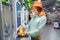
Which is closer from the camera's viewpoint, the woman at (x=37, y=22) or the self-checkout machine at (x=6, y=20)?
the self-checkout machine at (x=6, y=20)

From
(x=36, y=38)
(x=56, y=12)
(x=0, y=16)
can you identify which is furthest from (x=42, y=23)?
(x=56, y=12)

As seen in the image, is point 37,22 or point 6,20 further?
point 37,22

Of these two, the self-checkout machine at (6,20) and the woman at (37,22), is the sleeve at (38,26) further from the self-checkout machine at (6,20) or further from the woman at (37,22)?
the self-checkout machine at (6,20)

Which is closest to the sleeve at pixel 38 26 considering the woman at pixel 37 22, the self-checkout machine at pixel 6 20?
the woman at pixel 37 22

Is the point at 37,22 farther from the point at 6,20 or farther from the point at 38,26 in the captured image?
the point at 6,20

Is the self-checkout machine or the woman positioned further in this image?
the woman

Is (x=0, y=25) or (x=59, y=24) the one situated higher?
(x=0, y=25)

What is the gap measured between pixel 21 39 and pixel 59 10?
1700 centimetres

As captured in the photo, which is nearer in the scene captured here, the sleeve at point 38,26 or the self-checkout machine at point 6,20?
the self-checkout machine at point 6,20

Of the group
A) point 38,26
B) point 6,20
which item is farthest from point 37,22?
point 6,20

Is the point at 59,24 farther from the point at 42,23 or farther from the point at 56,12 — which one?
the point at 42,23

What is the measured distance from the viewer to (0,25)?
2.35 meters

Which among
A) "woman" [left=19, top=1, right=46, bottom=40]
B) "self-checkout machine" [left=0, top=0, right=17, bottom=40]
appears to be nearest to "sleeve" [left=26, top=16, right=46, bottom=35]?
"woman" [left=19, top=1, right=46, bottom=40]

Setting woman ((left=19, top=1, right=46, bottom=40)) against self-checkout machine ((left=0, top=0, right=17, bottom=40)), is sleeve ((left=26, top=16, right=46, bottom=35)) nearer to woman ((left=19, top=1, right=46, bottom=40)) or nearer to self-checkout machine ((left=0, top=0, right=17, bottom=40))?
woman ((left=19, top=1, right=46, bottom=40))
